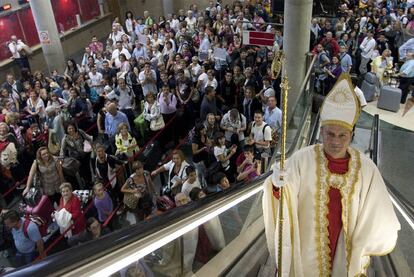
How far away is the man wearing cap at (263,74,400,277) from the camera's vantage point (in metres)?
3.16

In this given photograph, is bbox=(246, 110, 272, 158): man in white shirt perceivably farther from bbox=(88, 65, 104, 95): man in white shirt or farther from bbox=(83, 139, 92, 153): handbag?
bbox=(88, 65, 104, 95): man in white shirt

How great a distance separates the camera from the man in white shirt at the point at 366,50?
38.2 feet

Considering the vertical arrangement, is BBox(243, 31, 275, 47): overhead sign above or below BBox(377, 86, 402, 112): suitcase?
above

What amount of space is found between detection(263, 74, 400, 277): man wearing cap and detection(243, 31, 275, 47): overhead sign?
7.60 meters

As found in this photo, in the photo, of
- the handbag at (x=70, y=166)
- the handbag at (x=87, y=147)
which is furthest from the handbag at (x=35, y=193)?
the handbag at (x=87, y=147)

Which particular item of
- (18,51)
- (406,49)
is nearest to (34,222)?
(406,49)

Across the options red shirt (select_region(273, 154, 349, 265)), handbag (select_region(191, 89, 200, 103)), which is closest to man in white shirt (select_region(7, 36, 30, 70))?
handbag (select_region(191, 89, 200, 103))

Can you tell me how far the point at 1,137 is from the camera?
27.4ft

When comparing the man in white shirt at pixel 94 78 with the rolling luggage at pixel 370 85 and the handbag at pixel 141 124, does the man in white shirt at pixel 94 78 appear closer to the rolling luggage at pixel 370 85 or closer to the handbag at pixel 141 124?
the handbag at pixel 141 124

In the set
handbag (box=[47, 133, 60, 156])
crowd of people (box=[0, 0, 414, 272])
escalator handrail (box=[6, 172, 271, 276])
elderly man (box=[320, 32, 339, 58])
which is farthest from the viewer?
elderly man (box=[320, 32, 339, 58])

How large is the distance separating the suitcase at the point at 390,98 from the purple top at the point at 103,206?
7373 millimetres

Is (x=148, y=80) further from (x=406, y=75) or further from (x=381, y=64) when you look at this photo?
(x=406, y=75)

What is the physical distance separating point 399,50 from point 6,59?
13.3m

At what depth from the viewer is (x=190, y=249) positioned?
124 inches
